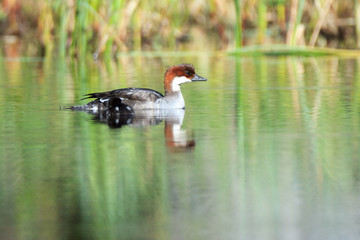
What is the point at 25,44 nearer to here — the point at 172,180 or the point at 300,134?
the point at 300,134

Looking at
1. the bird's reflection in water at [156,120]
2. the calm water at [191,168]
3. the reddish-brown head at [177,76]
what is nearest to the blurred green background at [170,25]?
the reddish-brown head at [177,76]

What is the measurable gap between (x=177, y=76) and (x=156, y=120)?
1239 mm

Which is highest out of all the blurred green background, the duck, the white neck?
the blurred green background

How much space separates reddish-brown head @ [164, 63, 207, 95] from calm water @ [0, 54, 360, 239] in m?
0.26

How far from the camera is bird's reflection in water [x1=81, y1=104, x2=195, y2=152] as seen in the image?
5723mm

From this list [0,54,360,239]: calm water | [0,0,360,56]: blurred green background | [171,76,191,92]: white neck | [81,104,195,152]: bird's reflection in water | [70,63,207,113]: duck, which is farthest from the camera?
[0,0,360,56]: blurred green background

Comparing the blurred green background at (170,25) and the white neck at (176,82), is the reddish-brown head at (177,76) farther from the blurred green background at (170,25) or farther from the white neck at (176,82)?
the blurred green background at (170,25)

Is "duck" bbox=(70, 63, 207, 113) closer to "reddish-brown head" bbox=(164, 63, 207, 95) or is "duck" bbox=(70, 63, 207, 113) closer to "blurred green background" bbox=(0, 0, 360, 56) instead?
"reddish-brown head" bbox=(164, 63, 207, 95)

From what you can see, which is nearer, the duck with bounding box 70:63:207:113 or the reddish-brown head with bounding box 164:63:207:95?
the duck with bounding box 70:63:207:113

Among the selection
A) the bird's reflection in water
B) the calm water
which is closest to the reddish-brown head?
the calm water

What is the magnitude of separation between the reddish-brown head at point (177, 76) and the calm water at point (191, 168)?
26cm

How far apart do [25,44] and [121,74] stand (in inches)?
266

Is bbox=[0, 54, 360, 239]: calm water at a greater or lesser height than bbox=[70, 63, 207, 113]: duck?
lesser

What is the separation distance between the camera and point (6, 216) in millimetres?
3664
